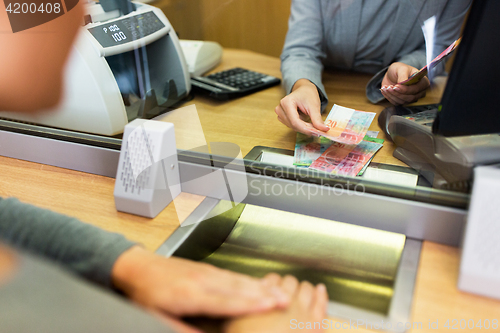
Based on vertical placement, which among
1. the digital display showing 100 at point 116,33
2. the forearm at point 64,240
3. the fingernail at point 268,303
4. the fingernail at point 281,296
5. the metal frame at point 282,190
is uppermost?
the digital display showing 100 at point 116,33

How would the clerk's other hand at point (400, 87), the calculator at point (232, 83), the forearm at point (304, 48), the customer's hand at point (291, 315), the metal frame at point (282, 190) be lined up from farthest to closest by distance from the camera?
the calculator at point (232, 83)
the forearm at point (304, 48)
the clerk's other hand at point (400, 87)
the metal frame at point (282, 190)
the customer's hand at point (291, 315)

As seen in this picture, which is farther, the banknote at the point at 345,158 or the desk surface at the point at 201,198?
the banknote at the point at 345,158

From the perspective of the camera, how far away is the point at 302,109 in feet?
2.61

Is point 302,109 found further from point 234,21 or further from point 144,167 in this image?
point 144,167

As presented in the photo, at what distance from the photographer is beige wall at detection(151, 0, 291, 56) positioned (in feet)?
2.51

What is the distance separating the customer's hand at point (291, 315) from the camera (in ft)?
1.37

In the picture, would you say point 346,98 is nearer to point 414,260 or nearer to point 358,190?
point 358,190

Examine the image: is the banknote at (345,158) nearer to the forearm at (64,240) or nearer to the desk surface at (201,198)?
the desk surface at (201,198)

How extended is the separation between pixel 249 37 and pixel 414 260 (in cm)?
57

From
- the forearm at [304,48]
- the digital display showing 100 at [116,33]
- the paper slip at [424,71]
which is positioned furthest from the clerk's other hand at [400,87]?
the digital display showing 100 at [116,33]

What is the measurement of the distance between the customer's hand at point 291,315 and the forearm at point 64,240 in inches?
7.7

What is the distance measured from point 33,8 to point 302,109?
0.64 metres

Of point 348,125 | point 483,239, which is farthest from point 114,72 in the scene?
point 483,239

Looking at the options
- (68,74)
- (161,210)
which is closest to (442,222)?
(161,210)
